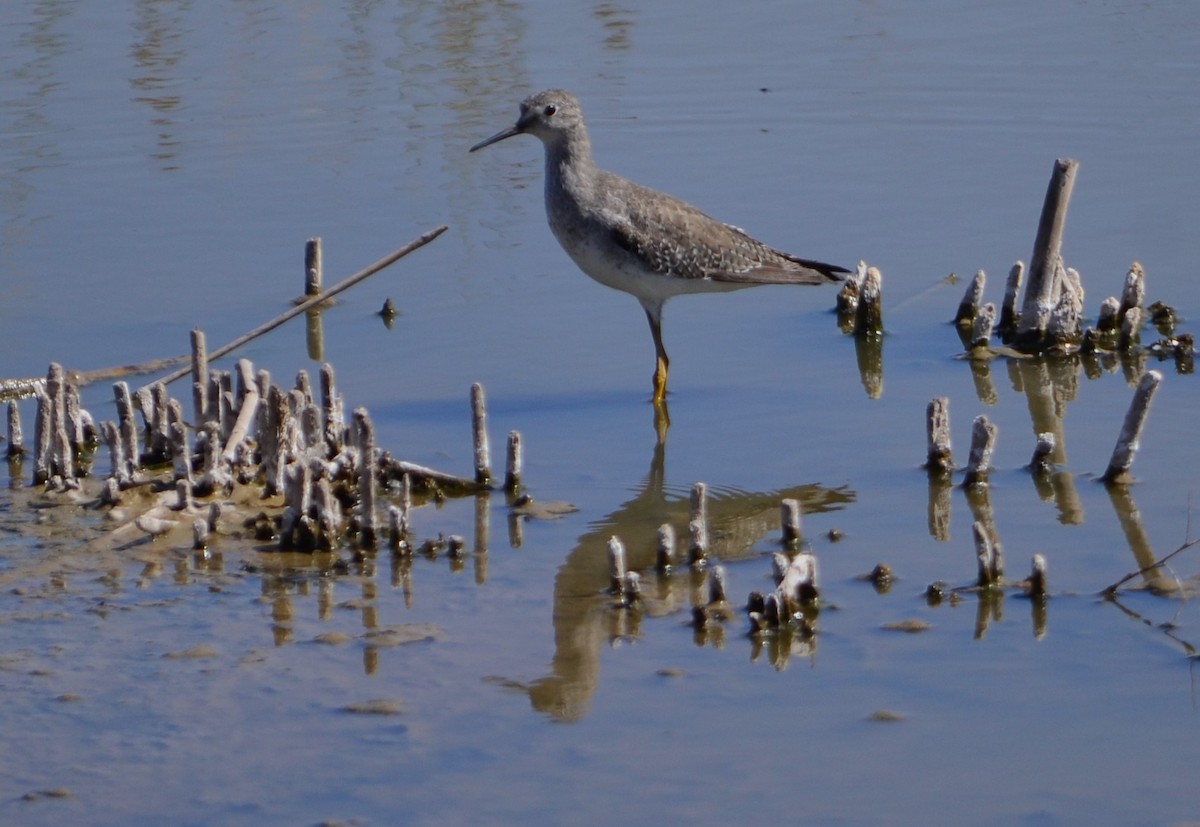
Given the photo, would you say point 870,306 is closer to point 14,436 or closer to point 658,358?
point 658,358

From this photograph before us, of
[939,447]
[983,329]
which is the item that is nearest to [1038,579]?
[939,447]

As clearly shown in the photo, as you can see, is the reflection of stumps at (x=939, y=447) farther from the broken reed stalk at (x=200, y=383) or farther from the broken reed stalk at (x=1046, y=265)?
the broken reed stalk at (x=200, y=383)

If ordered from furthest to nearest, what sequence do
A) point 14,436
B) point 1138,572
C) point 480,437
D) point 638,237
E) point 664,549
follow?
point 638,237 → point 14,436 → point 480,437 → point 664,549 → point 1138,572

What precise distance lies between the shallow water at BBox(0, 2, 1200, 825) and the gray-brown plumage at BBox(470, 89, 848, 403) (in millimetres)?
478

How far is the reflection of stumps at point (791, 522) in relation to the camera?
735 centimetres

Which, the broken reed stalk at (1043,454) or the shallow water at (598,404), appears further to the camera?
the broken reed stalk at (1043,454)

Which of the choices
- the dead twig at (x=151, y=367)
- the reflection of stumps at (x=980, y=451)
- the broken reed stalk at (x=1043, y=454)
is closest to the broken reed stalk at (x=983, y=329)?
the broken reed stalk at (x=1043, y=454)

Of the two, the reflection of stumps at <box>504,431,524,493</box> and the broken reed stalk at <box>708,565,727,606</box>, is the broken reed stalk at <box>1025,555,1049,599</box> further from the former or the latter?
the reflection of stumps at <box>504,431,524,493</box>

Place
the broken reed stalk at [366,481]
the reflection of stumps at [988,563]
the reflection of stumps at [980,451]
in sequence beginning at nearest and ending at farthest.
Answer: the reflection of stumps at [988,563] < the broken reed stalk at [366,481] < the reflection of stumps at [980,451]

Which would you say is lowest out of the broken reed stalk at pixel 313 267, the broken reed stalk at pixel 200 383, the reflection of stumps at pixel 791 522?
the reflection of stumps at pixel 791 522

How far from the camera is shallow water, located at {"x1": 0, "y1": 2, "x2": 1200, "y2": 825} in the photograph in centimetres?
571

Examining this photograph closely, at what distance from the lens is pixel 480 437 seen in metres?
8.06

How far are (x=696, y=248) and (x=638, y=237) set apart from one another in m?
→ 0.40

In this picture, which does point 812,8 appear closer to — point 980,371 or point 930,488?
point 980,371
